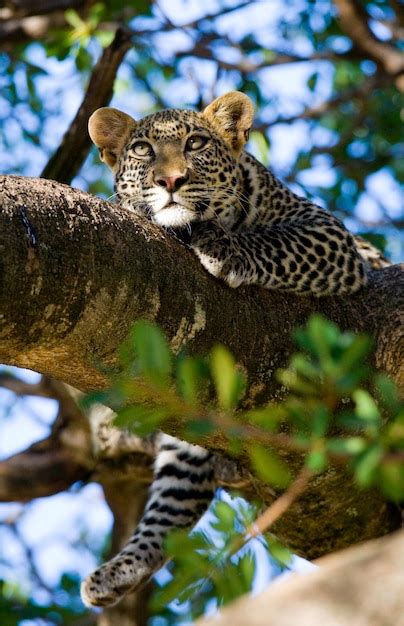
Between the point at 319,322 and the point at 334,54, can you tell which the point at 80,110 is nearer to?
the point at 334,54

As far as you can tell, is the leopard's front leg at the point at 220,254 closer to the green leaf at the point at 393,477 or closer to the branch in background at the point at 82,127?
the branch in background at the point at 82,127

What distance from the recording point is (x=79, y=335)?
384 centimetres

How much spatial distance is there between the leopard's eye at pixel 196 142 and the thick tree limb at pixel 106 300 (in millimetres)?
1626

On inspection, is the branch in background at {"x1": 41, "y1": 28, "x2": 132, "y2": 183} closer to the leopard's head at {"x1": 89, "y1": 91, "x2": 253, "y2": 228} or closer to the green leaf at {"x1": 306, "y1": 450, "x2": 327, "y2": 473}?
the leopard's head at {"x1": 89, "y1": 91, "x2": 253, "y2": 228}

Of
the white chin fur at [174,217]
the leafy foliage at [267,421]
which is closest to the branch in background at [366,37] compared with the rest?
the white chin fur at [174,217]

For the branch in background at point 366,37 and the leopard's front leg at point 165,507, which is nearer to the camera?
the leopard's front leg at point 165,507

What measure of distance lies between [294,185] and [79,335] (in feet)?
19.4

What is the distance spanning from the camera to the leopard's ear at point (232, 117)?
6.65m

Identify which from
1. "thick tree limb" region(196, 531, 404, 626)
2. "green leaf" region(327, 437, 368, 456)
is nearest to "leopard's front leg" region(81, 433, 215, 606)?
"green leaf" region(327, 437, 368, 456)

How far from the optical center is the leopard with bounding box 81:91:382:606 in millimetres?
5508

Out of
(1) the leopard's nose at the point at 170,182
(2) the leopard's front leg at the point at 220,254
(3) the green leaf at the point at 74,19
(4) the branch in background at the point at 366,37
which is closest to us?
(2) the leopard's front leg at the point at 220,254

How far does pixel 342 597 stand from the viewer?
1.43m

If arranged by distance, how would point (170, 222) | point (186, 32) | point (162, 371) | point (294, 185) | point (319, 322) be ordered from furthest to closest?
point (294, 185) → point (186, 32) → point (170, 222) → point (319, 322) → point (162, 371)

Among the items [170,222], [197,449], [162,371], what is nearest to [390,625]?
[162,371]
